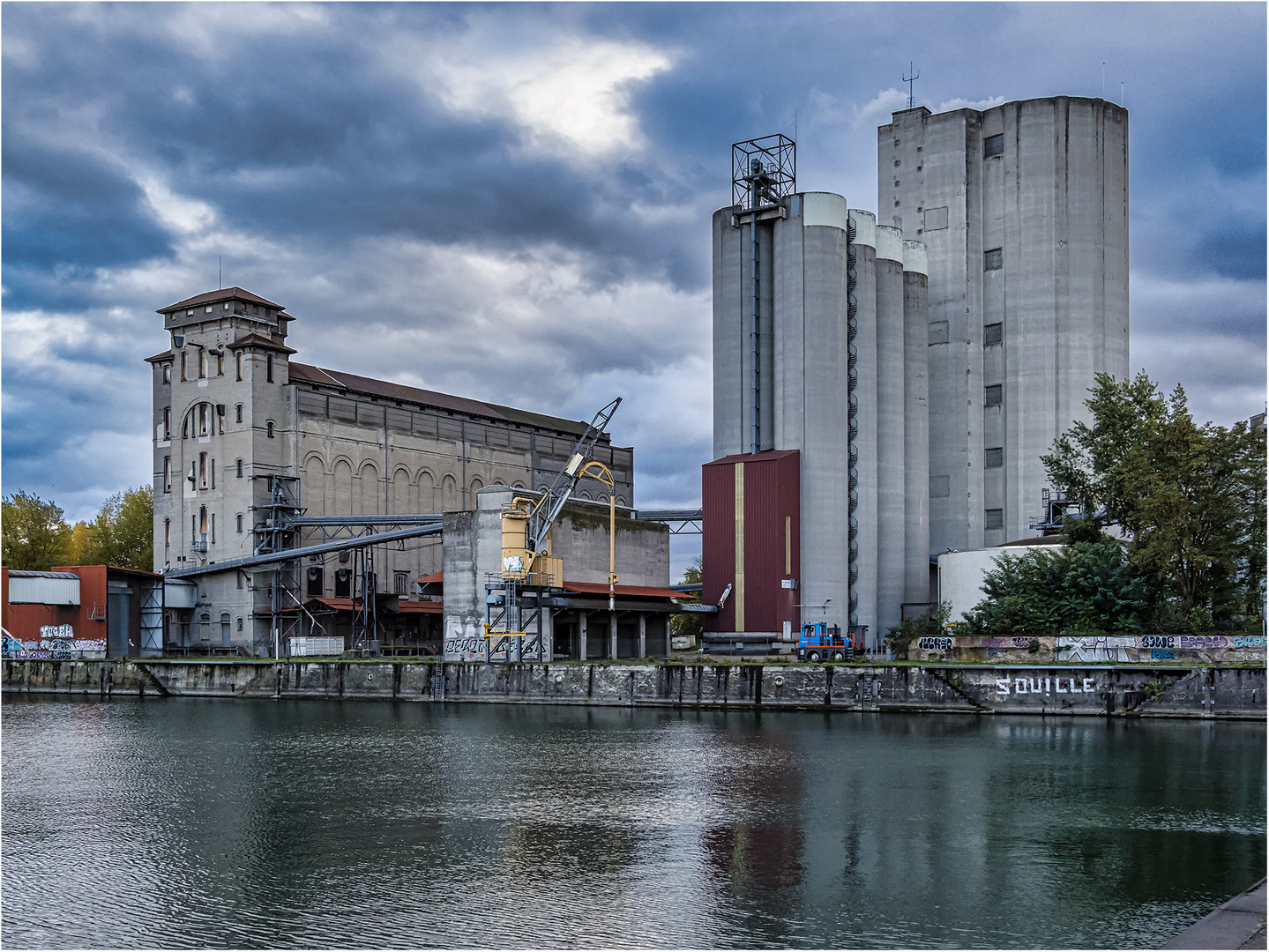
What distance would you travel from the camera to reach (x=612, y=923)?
66.1 ft

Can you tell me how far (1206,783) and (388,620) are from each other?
227ft

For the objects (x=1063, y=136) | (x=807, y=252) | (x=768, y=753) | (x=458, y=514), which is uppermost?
(x=1063, y=136)

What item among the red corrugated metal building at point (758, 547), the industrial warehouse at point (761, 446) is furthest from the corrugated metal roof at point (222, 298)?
the red corrugated metal building at point (758, 547)

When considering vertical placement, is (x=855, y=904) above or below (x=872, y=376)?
below

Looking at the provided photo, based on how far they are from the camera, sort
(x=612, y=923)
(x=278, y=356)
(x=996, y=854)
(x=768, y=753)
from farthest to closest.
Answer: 1. (x=278, y=356)
2. (x=768, y=753)
3. (x=996, y=854)
4. (x=612, y=923)

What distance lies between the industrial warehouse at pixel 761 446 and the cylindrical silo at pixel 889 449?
6.4 inches

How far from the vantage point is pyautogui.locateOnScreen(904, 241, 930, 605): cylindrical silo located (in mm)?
83438

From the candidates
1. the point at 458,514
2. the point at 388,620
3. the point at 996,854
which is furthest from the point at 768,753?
the point at 388,620

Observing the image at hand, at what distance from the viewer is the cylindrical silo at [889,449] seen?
3155 inches

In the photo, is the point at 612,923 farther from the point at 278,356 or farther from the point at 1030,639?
the point at 278,356

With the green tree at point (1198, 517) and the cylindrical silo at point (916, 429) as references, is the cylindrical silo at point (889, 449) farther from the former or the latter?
the green tree at point (1198, 517)

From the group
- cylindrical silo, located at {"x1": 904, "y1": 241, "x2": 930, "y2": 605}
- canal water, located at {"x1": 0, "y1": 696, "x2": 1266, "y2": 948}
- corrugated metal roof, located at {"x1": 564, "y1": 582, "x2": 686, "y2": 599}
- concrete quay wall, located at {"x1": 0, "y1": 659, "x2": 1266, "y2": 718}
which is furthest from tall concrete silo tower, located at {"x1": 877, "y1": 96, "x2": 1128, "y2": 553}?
canal water, located at {"x1": 0, "y1": 696, "x2": 1266, "y2": 948}

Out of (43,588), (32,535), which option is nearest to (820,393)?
(43,588)

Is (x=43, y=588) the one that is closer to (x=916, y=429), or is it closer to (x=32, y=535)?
(x=32, y=535)
